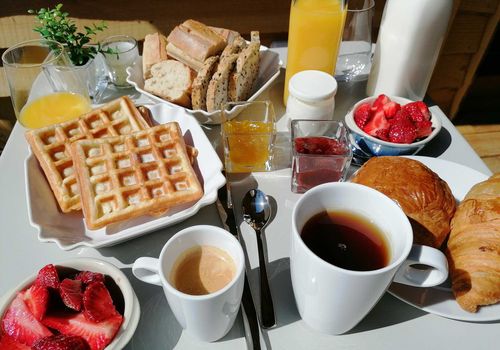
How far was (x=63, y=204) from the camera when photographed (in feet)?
3.11

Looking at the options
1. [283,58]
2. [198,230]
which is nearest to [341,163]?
[198,230]

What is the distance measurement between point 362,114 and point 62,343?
935 mm

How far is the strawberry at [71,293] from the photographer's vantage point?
0.71m

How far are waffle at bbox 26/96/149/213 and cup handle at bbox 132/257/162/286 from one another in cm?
32

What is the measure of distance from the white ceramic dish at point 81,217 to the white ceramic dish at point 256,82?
4.5 inches

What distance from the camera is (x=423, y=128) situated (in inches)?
45.0

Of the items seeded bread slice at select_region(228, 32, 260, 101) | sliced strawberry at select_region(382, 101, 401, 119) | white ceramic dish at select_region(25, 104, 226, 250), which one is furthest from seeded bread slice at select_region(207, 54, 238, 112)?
sliced strawberry at select_region(382, 101, 401, 119)

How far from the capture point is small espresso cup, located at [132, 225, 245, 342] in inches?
26.9

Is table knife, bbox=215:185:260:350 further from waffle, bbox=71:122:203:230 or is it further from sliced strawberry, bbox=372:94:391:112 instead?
sliced strawberry, bbox=372:94:391:112

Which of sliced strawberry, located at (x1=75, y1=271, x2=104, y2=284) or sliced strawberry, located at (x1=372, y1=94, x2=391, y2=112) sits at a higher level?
sliced strawberry, located at (x1=372, y1=94, x2=391, y2=112)

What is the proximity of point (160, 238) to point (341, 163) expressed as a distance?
488mm

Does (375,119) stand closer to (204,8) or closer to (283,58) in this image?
(283,58)

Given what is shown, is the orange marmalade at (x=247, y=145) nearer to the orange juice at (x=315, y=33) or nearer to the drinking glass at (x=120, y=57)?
the orange juice at (x=315, y=33)

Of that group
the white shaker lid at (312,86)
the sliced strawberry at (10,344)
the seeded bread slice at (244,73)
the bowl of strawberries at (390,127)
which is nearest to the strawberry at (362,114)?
the bowl of strawberries at (390,127)
